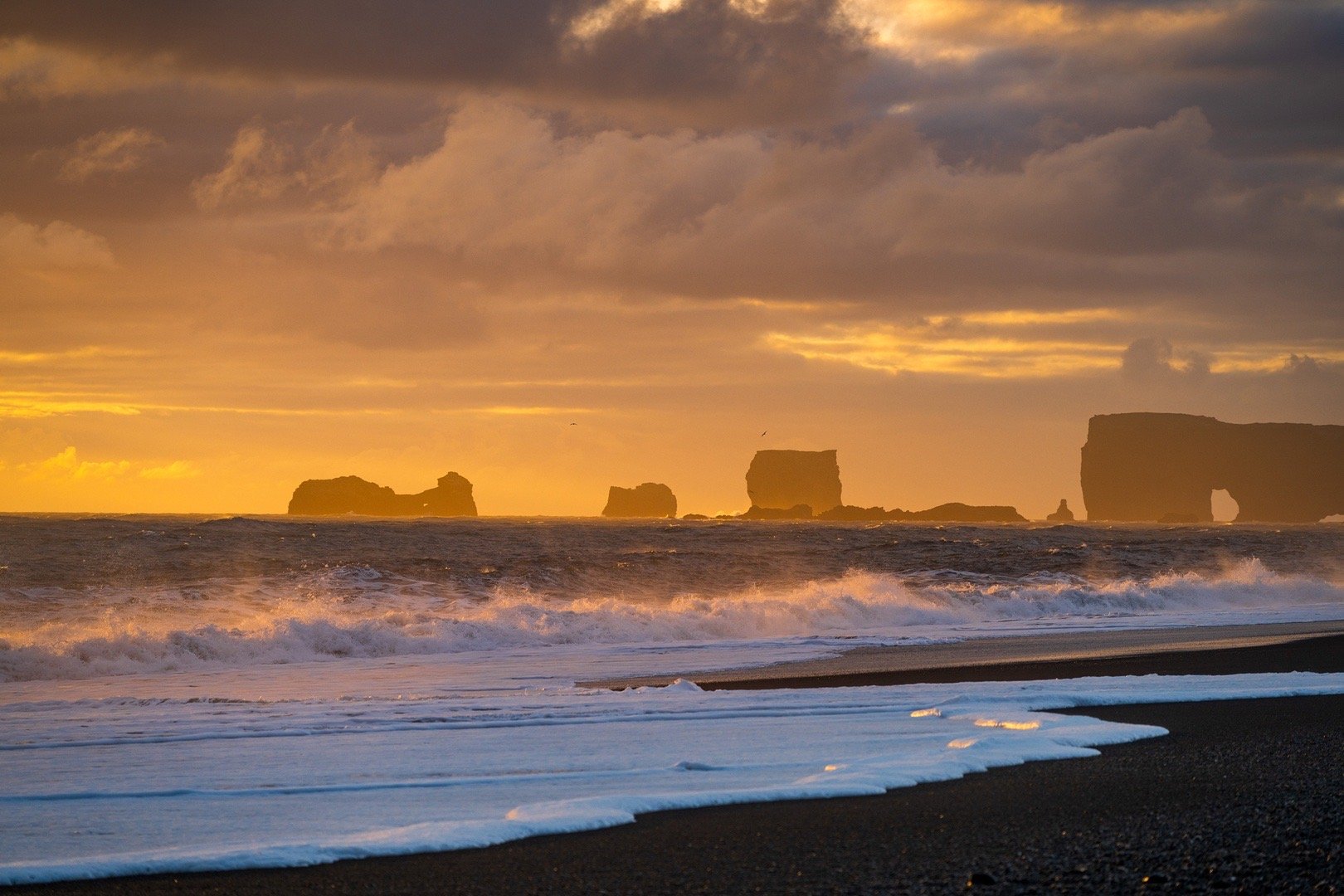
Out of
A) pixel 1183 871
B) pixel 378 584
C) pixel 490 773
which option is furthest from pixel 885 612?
pixel 1183 871

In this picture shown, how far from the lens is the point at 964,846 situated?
6.29 m

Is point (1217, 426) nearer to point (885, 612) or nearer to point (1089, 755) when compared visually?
point (885, 612)

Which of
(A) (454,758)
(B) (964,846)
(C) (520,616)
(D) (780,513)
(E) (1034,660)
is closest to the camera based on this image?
(B) (964,846)

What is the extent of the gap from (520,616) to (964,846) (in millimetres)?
18385

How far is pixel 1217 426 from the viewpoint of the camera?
194625mm

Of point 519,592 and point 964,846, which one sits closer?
point 964,846

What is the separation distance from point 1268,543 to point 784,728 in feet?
217

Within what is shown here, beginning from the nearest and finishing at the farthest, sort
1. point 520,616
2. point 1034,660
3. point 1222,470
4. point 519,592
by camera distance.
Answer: point 1034,660 → point 520,616 → point 519,592 → point 1222,470

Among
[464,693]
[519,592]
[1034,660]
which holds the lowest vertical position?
[1034,660]

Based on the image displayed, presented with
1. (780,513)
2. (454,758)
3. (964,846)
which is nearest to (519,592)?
(454,758)

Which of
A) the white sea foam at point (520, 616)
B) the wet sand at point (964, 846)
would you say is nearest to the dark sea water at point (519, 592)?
→ the white sea foam at point (520, 616)

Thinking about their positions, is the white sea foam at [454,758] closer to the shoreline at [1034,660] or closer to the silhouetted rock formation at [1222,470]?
the shoreline at [1034,660]

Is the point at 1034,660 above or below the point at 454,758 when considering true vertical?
below

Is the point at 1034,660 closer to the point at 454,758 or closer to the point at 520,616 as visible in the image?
the point at 520,616
